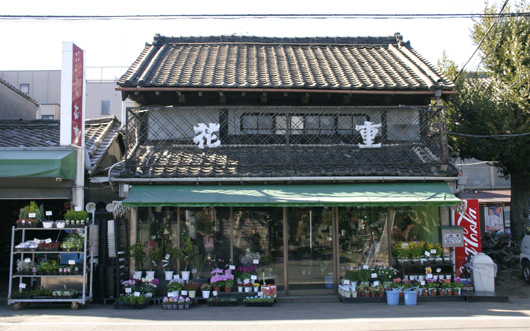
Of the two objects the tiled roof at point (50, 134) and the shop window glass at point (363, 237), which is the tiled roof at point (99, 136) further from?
the shop window glass at point (363, 237)

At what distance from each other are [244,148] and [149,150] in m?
2.71

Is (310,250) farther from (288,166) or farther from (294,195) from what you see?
(288,166)

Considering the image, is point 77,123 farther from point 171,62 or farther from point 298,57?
point 298,57

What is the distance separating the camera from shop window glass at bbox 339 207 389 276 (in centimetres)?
1115

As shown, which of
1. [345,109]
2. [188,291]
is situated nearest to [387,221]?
[345,109]

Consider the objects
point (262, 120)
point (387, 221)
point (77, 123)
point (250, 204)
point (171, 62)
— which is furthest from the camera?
point (171, 62)

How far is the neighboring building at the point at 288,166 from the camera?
10500 mm

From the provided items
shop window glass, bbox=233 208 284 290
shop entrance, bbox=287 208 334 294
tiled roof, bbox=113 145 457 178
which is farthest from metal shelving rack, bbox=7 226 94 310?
shop entrance, bbox=287 208 334 294

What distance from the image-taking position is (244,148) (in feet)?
38.9

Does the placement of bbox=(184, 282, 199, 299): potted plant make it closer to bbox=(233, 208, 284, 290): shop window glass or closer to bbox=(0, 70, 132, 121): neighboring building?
bbox=(233, 208, 284, 290): shop window glass

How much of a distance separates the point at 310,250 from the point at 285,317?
2601mm

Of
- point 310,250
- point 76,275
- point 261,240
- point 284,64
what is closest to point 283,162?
point 261,240

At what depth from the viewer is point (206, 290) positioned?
10305 millimetres

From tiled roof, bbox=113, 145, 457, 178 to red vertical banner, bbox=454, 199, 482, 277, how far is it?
2.92 metres
